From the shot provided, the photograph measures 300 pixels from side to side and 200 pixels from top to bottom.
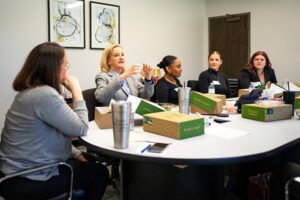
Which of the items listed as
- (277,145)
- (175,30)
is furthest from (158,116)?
(175,30)

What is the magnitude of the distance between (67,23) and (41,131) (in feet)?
8.84

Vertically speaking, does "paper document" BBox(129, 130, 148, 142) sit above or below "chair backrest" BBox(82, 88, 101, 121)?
below

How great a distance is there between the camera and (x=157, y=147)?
4.14 ft

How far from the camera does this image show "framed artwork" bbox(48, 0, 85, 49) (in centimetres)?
367

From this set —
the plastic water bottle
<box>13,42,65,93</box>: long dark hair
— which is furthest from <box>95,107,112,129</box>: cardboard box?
the plastic water bottle

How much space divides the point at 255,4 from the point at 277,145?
4306 millimetres

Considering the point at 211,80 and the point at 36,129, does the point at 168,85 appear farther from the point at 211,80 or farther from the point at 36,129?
the point at 36,129

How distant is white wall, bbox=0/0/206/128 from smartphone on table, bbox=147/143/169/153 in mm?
2712

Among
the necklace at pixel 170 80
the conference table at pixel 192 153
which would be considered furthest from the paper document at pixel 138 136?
the necklace at pixel 170 80

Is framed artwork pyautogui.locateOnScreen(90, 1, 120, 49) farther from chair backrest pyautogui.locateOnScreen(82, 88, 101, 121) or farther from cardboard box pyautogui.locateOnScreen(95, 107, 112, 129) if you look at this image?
cardboard box pyautogui.locateOnScreen(95, 107, 112, 129)

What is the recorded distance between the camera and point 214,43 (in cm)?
566

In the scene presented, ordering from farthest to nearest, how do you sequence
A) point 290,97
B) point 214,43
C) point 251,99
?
point 214,43 < point 251,99 < point 290,97

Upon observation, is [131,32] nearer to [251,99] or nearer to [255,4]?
[255,4]

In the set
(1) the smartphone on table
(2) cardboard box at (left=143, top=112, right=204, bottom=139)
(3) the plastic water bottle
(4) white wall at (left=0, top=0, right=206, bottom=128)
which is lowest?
(1) the smartphone on table
